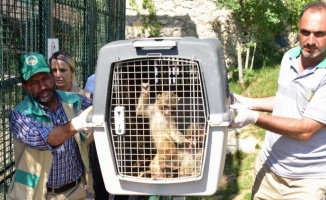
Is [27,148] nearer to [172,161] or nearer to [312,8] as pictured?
[172,161]

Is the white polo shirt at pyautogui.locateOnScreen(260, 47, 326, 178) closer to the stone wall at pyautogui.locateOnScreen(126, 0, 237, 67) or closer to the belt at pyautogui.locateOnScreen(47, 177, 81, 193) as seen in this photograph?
the belt at pyautogui.locateOnScreen(47, 177, 81, 193)

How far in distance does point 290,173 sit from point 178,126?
1066 mm

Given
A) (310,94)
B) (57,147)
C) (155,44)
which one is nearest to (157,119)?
(155,44)

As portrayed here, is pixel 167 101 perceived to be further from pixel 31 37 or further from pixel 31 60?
pixel 31 37

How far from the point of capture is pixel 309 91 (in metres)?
2.55

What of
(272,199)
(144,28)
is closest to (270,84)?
(144,28)

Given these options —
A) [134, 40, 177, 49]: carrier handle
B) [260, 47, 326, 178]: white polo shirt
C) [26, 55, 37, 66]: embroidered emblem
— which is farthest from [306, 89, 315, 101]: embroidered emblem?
[26, 55, 37, 66]: embroidered emblem

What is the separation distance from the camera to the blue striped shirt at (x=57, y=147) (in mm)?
2408

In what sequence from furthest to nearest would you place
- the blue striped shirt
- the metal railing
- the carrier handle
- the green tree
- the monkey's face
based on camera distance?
the green tree, the metal railing, the blue striped shirt, the monkey's face, the carrier handle

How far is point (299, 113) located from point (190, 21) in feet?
23.8

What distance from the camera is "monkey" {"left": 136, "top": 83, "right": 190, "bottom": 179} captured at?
1.93 meters

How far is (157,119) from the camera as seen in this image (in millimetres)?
1942

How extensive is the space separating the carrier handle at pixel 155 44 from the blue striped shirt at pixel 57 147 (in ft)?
2.68

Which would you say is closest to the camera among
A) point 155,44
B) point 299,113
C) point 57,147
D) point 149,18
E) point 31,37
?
point 155,44
